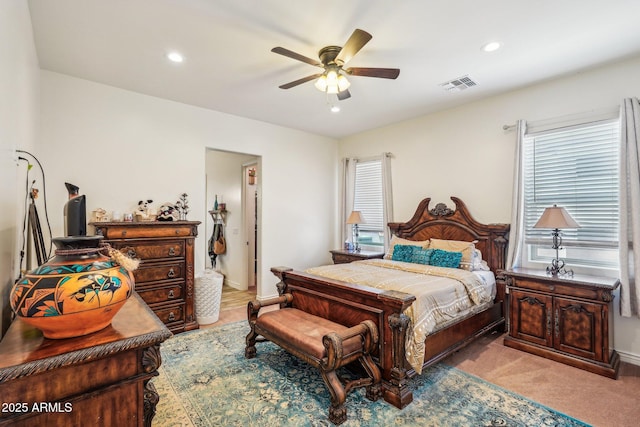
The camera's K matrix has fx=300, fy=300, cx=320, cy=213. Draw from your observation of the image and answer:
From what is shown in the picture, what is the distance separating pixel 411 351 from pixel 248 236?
4122 millimetres

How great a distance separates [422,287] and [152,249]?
298 centimetres

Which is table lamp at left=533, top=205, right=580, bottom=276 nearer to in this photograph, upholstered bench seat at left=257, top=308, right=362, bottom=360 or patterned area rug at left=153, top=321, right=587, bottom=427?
patterned area rug at left=153, top=321, right=587, bottom=427

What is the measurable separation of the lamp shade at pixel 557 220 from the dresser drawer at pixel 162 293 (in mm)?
4112

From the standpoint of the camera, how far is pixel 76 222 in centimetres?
143

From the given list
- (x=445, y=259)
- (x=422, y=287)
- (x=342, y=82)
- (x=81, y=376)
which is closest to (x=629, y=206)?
(x=445, y=259)

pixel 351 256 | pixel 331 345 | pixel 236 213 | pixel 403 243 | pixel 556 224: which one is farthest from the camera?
pixel 236 213

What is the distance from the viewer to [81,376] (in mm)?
942

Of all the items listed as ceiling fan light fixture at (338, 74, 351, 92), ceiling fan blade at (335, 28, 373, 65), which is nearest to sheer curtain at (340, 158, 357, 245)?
ceiling fan light fixture at (338, 74, 351, 92)

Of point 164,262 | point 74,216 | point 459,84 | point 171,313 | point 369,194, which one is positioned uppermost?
point 459,84

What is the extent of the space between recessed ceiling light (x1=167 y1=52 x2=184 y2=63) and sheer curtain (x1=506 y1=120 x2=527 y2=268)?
3850mm

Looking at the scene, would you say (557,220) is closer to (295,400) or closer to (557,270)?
(557,270)

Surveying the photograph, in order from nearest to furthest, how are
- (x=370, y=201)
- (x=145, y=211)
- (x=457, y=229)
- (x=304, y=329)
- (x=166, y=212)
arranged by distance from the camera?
(x=304, y=329) < (x=145, y=211) < (x=166, y=212) < (x=457, y=229) < (x=370, y=201)

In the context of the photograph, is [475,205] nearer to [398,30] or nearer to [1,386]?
[398,30]

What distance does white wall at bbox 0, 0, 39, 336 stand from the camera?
1361mm
